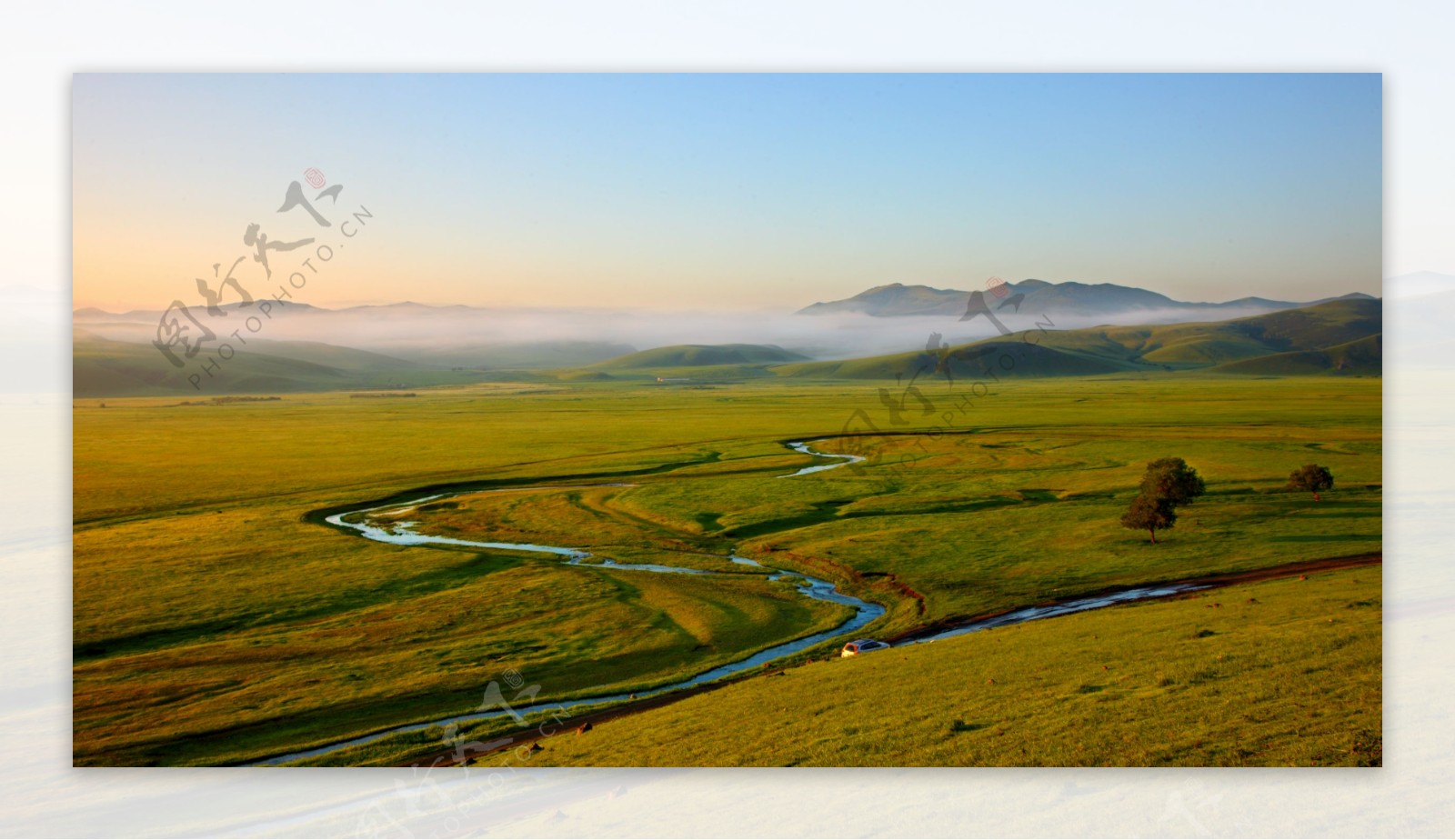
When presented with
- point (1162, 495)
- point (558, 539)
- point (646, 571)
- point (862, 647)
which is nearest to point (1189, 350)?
point (1162, 495)

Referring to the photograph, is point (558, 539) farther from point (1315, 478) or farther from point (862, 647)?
point (1315, 478)

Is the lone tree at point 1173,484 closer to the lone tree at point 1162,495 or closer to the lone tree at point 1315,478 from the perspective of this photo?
the lone tree at point 1162,495

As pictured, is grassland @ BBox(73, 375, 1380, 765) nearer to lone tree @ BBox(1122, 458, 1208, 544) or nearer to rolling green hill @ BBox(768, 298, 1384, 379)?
lone tree @ BBox(1122, 458, 1208, 544)

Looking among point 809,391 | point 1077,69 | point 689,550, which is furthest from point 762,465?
point 1077,69

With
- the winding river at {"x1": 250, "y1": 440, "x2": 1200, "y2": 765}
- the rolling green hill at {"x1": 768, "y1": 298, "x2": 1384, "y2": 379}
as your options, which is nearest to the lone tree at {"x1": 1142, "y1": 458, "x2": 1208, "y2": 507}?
the rolling green hill at {"x1": 768, "y1": 298, "x2": 1384, "y2": 379}

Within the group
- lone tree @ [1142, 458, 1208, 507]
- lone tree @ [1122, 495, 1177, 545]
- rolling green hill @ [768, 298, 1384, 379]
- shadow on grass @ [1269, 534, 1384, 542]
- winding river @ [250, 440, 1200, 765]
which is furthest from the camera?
lone tree @ [1142, 458, 1208, 507]
